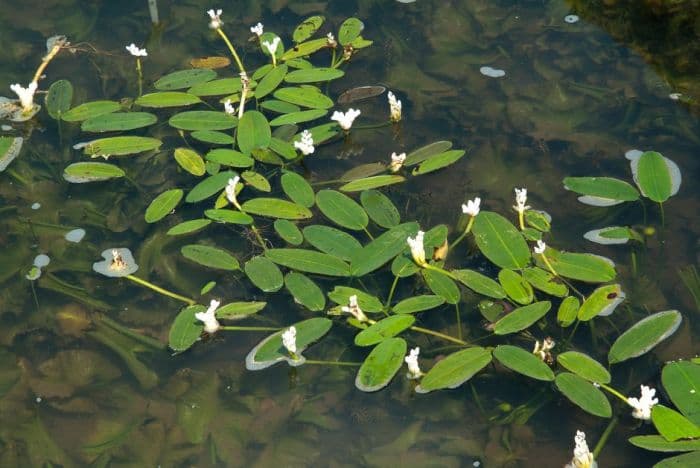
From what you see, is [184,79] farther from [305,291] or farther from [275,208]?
[305,291]

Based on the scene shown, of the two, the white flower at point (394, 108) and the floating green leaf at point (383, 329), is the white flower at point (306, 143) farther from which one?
the floating green leaf at point (383, 329)

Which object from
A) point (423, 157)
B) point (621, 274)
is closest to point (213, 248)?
point (423, 157)

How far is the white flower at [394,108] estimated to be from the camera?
306 centimetres

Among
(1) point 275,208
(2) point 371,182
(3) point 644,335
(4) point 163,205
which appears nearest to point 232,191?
(1) point 275,208

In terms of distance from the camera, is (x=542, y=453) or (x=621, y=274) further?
(x=621, y=274)

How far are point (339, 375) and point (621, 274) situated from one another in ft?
3.03

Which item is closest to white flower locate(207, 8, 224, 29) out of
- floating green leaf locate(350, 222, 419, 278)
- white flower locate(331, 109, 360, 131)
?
white flower locate(331, 109, 360, 131)

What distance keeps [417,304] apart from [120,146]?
1.27 m

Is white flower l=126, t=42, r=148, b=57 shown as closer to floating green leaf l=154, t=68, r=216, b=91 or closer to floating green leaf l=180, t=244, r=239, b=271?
floating green leaf l=154, t=68, r=216, b=91

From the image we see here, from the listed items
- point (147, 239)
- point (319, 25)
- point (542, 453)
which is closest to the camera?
point (542, 453)

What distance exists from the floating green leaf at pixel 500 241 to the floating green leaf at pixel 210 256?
0.77m

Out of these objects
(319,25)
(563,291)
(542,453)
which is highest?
(319,25)

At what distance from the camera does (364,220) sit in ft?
8.98

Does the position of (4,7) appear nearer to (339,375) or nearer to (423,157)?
(423,157)
